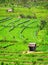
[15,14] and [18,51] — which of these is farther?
[15,14]

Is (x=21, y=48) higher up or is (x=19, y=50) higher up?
(x=19, y=50)

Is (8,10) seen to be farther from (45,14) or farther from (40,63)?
(40,63)

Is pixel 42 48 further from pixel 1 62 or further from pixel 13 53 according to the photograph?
pixel 1 62

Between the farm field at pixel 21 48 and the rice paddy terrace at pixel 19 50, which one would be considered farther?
the farm field at pixel 21 48

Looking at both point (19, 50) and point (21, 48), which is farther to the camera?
point (21, 48)

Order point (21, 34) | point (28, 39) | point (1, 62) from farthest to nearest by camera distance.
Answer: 1. point (21, 34)
2. point (28, 39)
3. point (1, 62)

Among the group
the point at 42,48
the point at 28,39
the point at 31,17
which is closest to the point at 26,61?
the point at 42,48

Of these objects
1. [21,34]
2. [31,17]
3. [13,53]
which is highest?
[13,53]

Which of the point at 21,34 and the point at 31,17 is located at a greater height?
the point at 21,34

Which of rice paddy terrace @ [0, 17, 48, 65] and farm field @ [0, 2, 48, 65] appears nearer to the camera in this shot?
rice paddy terrace @ [0, 17, 48, 65]

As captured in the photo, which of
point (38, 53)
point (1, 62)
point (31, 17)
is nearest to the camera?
point (1, 62)
